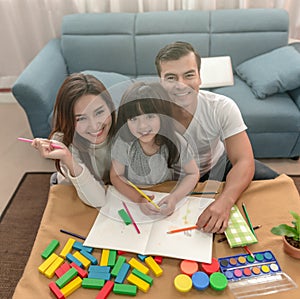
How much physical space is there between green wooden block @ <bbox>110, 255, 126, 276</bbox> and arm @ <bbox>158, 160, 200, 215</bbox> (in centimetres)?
20

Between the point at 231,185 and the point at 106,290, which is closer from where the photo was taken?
the point at 106,290

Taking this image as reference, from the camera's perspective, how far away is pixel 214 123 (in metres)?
1.25

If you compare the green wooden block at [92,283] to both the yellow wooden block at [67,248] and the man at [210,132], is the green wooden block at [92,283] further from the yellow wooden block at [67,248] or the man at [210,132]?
the man at [210,132]

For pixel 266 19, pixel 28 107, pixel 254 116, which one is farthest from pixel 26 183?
pixel 266 19

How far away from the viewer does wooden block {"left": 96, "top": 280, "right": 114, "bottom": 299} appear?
814 mm

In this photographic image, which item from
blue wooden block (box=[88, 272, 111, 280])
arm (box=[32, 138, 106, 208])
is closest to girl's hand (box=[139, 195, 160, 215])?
arm (box=[32, 138, 106, 208])

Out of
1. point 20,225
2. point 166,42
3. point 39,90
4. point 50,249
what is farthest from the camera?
point 166,42

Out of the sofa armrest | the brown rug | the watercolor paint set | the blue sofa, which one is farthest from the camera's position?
the blue sofa

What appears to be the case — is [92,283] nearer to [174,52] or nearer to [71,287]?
[71,287]

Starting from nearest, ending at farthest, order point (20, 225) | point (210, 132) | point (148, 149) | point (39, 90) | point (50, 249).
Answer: point (50, 249) → point (148, 149) → point (210, 132) → point (20, 225) → point (39, 90)

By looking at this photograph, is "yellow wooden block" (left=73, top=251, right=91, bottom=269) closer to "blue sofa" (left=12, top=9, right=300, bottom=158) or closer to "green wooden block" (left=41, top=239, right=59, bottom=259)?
"green wooden block" (left=41, top=239, right=59, bottom=259)

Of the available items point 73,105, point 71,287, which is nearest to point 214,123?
point 73,105

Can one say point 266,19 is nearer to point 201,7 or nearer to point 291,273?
point 201,7

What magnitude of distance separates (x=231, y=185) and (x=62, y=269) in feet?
1.68
